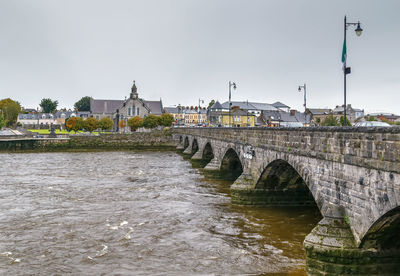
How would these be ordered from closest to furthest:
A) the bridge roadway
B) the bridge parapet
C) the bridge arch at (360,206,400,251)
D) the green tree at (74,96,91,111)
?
the bridge parapet < the bridge roadway < the bridge arch at (360,206,400,251) < the green tree at (74,96,91,111)

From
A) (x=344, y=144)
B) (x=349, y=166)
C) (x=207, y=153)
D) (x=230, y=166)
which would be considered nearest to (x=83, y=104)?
(x=207, y=153)

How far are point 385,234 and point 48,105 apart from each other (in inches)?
6885

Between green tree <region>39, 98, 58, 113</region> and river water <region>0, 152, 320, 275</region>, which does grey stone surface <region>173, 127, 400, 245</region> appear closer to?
river water <region>0, 152, 320, 275</region>

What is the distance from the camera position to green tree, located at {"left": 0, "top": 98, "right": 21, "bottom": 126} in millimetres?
140125

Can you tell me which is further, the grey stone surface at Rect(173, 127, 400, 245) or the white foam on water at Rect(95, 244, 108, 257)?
the white foam on water at Rect(95, 244, 108, 257)

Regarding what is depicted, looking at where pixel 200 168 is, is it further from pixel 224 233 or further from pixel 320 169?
pixel 320 169

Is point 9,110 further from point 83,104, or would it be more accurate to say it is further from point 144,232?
point 144,232

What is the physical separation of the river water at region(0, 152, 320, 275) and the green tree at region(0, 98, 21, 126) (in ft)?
402

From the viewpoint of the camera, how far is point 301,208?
21.2 meters

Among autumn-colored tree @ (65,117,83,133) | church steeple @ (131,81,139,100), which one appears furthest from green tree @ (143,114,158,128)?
church steeple @ (131,81,139,100)

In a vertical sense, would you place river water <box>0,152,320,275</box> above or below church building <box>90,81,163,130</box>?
below

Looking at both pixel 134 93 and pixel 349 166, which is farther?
pixel 134 93

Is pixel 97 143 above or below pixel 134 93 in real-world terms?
below

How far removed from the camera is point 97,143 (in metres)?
78.3
